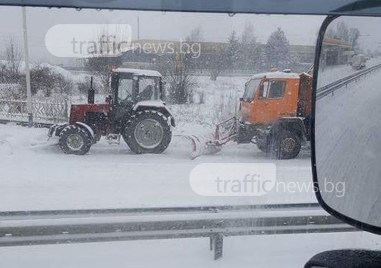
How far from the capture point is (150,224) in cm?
204

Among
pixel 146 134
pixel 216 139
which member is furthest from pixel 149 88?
pixel 216 139

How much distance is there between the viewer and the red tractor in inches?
60.9

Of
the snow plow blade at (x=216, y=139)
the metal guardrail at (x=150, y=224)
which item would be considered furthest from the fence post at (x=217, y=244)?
the snow plow blade at (x=216, y=139)

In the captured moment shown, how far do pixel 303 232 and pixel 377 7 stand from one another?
4.15ft

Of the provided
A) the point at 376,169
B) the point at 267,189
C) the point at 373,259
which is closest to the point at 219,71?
the point at 267,189

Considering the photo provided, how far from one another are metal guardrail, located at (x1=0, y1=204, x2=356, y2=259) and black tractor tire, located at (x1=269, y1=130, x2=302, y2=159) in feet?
0.79

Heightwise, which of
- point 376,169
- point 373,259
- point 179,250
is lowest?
point 179,250

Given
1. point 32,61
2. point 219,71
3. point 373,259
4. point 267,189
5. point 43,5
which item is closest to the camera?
point 373,259

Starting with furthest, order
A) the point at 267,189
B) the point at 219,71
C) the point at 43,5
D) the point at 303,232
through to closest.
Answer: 1. the point at 303,232
2. the point at 267,189
3. the point at 219,71
4. the point at 43,5

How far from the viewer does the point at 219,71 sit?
4.83 feet

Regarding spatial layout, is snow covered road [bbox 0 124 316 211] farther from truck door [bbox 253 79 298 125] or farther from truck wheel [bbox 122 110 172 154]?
truck door [bbox 253 79 298 125]

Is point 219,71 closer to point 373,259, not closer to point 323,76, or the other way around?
point 323,76

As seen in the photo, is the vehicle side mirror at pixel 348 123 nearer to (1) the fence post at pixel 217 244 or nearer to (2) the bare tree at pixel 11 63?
(2) the bare tree at pixel 11 63

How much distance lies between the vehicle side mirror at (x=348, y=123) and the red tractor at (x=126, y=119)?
589mm
